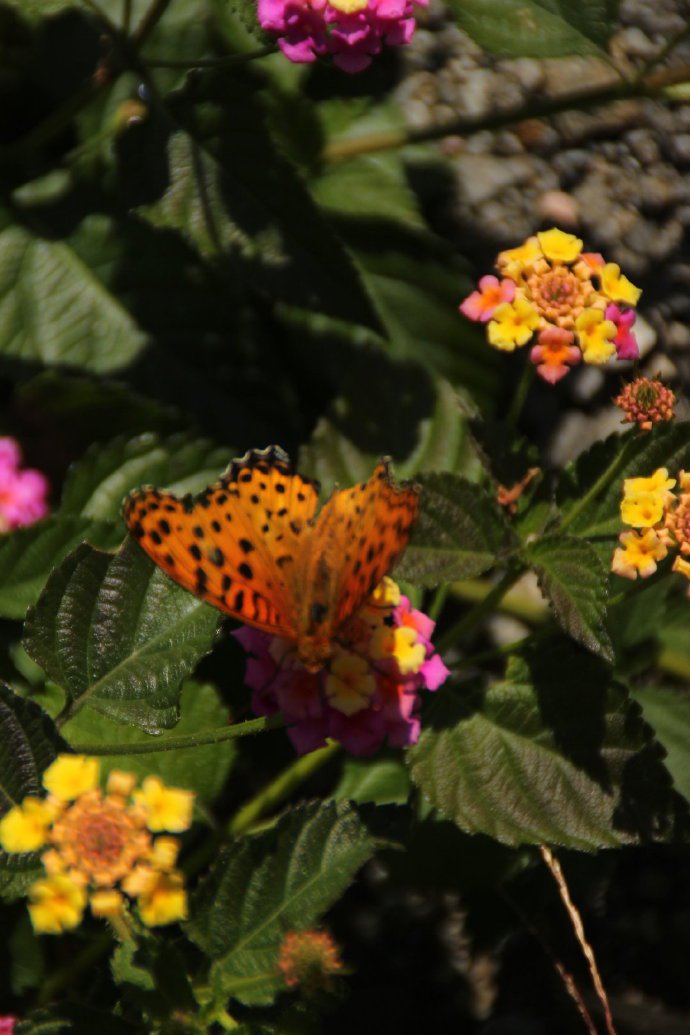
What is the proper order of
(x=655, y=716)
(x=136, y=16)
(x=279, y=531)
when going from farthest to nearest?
(x=136, y=16)
(x=655, y=716)
(x=279, y=531)

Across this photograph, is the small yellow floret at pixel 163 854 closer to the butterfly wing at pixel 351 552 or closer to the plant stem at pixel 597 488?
the butterfly wing at pixel 351 552

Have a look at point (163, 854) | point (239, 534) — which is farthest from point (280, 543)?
point (163, 854)

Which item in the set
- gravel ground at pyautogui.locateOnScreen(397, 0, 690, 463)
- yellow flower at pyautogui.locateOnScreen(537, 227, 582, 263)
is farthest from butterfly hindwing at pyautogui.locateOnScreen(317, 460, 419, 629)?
gravel ground at pyautogui.locateOnScreen(397, 0, 690, 463)

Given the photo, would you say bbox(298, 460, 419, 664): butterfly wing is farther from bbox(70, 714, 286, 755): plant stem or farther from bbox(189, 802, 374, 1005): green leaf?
bbox(189, 802, 374, 1005): green leaf

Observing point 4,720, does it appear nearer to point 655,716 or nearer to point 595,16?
point 655,716

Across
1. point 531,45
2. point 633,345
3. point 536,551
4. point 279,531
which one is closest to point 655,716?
point 536,551

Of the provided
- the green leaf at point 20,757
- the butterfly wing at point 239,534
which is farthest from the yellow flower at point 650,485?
the green leaf at point 20,757

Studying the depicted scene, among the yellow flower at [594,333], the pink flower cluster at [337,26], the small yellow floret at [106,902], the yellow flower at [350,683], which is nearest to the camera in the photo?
the small yellow floret at [106,902]
